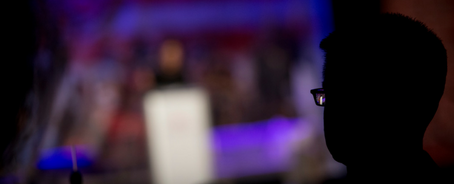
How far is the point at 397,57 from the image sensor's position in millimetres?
812

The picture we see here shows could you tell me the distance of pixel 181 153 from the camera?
152 inches

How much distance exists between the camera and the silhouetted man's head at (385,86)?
82 centimetres

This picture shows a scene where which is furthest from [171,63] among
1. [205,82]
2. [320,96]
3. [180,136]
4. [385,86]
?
[385,86]

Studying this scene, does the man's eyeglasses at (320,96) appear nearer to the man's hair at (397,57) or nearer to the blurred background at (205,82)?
the man's hair at (397,57)

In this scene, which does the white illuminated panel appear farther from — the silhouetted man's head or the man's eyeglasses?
the silhouetted man's head

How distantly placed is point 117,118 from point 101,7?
1408 millimetres

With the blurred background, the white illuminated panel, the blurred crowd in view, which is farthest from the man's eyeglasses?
the blurred crowd

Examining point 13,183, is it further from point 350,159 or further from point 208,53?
point 208,53

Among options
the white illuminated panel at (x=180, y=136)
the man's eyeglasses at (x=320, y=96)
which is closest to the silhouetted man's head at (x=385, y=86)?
the man's eyeglasses at (x=320, y=96)

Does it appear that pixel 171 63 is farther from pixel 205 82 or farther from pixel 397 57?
pixel 397 57

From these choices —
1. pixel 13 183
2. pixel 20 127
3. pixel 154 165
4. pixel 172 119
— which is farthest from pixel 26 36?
pixel 154 165

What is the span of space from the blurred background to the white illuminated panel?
166 mm

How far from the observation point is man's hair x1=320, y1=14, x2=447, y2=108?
0.81 metres

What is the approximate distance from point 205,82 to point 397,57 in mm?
4392
